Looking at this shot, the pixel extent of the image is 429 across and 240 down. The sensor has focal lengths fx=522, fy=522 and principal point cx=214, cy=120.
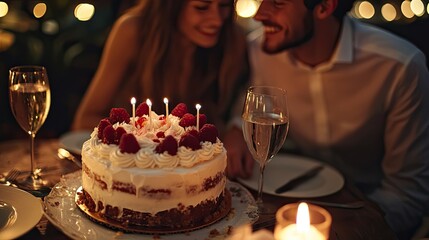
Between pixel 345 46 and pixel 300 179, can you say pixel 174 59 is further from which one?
pixel 300 179

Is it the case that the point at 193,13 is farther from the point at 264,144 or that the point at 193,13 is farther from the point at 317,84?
the point at 264,144

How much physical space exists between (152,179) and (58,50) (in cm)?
272

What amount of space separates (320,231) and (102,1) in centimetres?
329

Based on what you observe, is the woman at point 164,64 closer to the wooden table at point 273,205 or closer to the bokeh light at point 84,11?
the wooden table at point 273,205

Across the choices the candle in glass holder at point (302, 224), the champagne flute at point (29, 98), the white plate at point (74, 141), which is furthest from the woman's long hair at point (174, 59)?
the candle in glass holder at point (302, 224)

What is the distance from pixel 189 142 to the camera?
143 centimetres

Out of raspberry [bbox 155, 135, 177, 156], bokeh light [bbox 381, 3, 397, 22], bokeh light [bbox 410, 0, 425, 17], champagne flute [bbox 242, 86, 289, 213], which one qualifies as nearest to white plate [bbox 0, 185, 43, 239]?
raspberry [bbox 155, 135, 177, 156]

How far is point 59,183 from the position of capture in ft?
5.23

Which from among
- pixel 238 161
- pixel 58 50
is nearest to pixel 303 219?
pixel 238 161

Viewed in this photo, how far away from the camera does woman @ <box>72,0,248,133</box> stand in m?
2.65

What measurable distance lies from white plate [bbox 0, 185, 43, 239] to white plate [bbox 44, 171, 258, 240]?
3 centimetres

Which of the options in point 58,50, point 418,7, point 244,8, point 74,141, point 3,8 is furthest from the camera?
point 58,50

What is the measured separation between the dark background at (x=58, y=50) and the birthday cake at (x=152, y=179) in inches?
91.4

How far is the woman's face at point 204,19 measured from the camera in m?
2.36
